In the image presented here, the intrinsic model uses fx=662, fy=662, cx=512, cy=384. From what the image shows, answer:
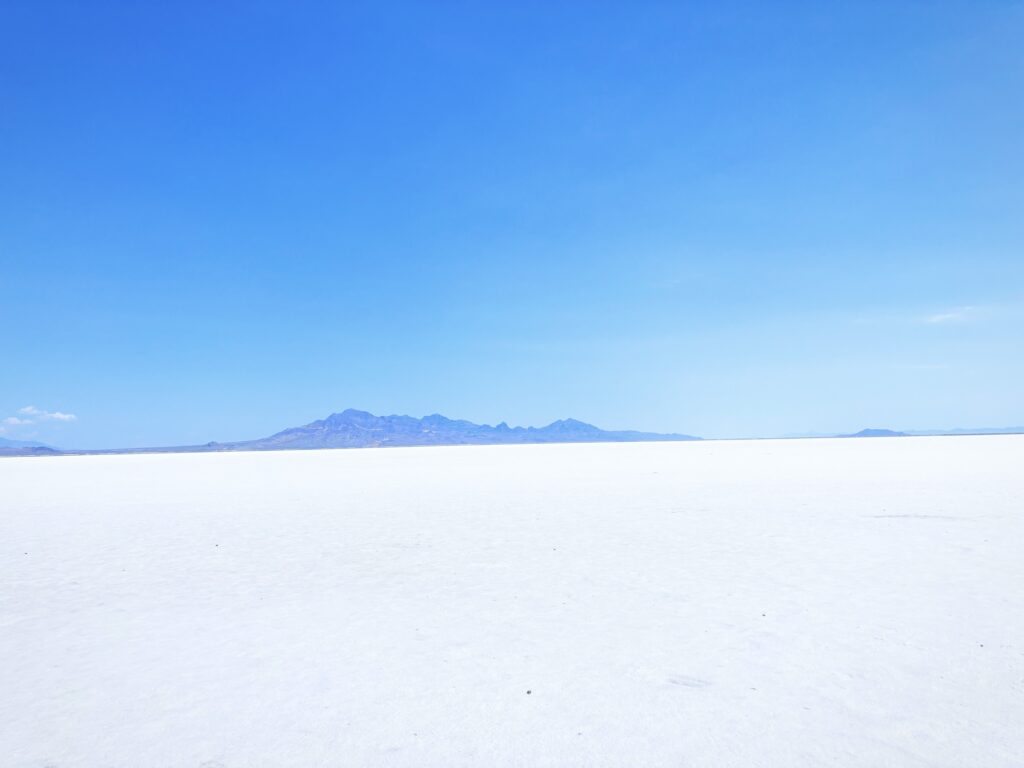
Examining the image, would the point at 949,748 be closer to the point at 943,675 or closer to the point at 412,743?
the point at 943,675

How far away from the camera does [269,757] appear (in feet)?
11.5

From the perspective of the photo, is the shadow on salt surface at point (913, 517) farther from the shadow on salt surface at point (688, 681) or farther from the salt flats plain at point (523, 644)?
the shadow on salt surface at point (688, 681)

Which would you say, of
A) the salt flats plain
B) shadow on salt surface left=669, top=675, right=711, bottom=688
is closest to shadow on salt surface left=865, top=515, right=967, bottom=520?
the salt flats plain

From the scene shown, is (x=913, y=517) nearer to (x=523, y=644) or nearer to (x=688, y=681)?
(x=688, y=681)

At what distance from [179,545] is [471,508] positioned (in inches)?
225

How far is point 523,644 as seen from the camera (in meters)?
5.22

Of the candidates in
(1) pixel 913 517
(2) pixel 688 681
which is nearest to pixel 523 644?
(2) pixel 688 681

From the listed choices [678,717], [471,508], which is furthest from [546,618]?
[471,508]

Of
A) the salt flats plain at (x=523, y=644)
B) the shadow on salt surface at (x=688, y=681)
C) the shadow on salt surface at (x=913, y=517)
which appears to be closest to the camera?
the salt flats plain at (x=523, y=644)

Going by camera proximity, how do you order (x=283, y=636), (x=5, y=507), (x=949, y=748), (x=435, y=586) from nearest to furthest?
(x=949, y=748) → (x=283, y=636) → (x=435, y=586) → (x=5, y=507)

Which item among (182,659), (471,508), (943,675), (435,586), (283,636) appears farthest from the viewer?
(471,508)

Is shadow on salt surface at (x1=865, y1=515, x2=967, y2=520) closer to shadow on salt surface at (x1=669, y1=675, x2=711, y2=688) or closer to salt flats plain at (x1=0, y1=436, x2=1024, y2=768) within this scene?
salt flats plain at (x1=0, y1=436, x2=1024, y2=768)

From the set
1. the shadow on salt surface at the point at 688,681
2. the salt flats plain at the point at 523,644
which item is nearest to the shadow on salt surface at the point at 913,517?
the salt flats plain at the point at 523,644

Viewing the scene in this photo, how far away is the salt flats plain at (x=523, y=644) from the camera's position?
363 centimetres
